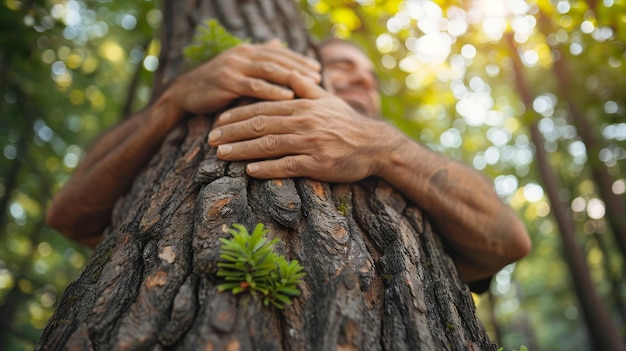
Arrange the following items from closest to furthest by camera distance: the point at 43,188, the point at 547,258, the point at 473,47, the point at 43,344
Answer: the point at 43,344, the point at 473,47, the point at 43,188, the point at 547,258

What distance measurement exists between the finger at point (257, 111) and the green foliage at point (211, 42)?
498 mm

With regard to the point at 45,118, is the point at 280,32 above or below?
above

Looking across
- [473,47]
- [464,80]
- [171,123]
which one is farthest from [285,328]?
[464,80]

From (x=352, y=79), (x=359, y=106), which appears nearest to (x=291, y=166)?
(x=359, y=106)

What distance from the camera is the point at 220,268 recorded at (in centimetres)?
111

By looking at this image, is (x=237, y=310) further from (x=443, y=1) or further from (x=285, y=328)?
(x=443, y=1)

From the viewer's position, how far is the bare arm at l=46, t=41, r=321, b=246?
6.03 ft

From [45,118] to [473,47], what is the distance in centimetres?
508

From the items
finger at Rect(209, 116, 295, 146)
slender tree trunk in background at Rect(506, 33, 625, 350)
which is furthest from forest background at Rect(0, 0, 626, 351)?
finger at Rect(209, 116, 295, 146)

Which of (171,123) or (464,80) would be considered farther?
(464,80)

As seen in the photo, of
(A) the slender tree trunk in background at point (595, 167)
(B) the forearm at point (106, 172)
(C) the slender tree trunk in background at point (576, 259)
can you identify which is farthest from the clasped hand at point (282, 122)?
(A) the slender tree trunk in background at point (595, 167)

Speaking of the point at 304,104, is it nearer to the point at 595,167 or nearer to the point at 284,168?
the point at 284,168

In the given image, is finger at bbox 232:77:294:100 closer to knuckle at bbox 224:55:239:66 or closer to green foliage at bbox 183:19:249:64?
knuckle at bbox 224:55:239:66

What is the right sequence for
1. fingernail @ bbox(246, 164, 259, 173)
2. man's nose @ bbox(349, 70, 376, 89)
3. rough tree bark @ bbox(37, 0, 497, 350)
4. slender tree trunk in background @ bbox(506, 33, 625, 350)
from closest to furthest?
rough tree bark @ bbox(37, 0, 497, 350), fingernail @ bbox(246, 164, 259, 173), man's nose @ bbox(349, 70, 376, 89), slender tree trunk in background @ bbox(506, 33, 625, 350)
